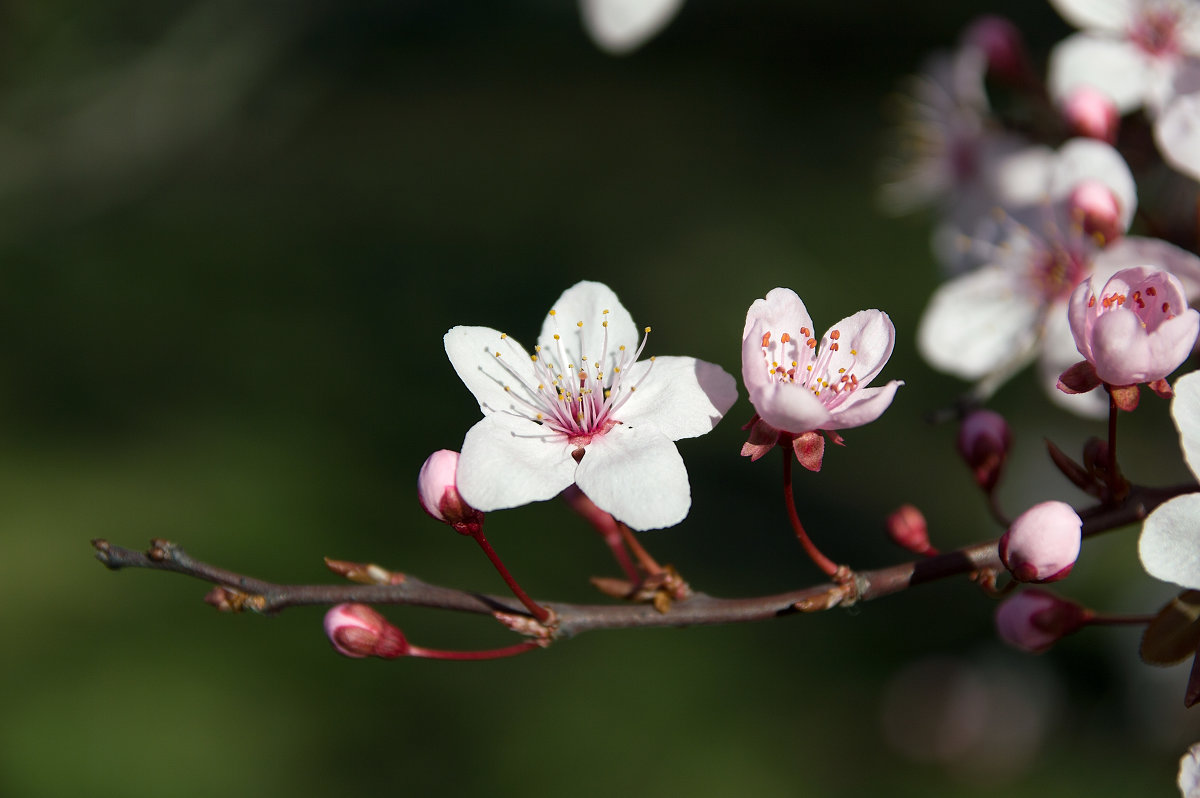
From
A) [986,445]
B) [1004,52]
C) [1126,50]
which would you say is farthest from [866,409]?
[1004,52]

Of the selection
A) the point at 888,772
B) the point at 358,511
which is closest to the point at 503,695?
the point at 358,511

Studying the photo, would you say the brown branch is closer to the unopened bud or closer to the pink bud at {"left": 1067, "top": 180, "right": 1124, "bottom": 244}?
the unopened bud

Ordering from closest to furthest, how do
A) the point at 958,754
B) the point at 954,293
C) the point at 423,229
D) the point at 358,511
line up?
the point at 954,293 < the point at 958,754 < the point at 358,511 < the point at 423,229

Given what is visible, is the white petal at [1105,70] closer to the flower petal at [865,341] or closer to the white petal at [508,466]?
the flower petal at [865,341]

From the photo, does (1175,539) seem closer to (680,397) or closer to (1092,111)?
(680,397)

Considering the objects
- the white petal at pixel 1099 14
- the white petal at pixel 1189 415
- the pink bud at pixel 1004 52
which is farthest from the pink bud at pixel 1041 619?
the pink bud at pixel 1004 52

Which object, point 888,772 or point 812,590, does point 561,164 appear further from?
point 812,590
